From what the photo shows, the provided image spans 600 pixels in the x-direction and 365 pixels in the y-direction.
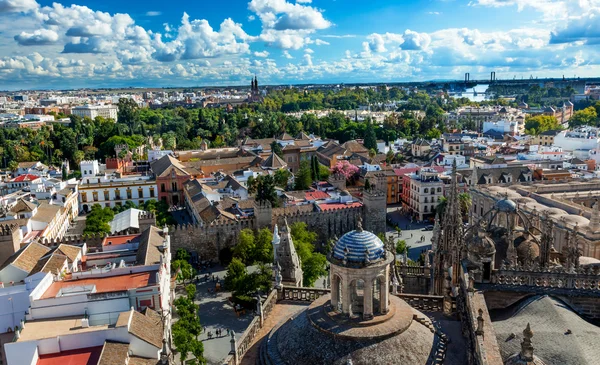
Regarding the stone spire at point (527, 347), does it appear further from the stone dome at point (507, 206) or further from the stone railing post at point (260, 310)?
the stone dome at point (507, 206)

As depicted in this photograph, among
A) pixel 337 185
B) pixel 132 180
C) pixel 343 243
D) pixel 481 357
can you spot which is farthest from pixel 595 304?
pixel 132 180

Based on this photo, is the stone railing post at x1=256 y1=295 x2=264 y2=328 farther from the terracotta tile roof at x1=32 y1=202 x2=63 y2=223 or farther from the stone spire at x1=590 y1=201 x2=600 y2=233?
the terracotta tile roof at x1=32 y1=202 x2=63 y2=223

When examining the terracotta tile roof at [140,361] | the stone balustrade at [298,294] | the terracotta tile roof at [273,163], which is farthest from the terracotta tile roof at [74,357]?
the terracotta tile roof at [273,163]

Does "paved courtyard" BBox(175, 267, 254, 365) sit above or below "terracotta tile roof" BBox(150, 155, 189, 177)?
below

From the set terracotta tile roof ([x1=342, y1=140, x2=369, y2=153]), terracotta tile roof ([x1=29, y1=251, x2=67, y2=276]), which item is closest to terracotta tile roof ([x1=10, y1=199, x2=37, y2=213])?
terracotta tile roof ([x1=29, y1=251, x2=67, y2=276])

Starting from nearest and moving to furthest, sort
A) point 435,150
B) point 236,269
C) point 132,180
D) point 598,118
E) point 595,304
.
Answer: point 595,304 < point 236,269 < point 132,180 < point 435,150 < point 598,118

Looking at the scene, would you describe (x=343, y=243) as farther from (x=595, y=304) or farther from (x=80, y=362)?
(x=80, y=362)
